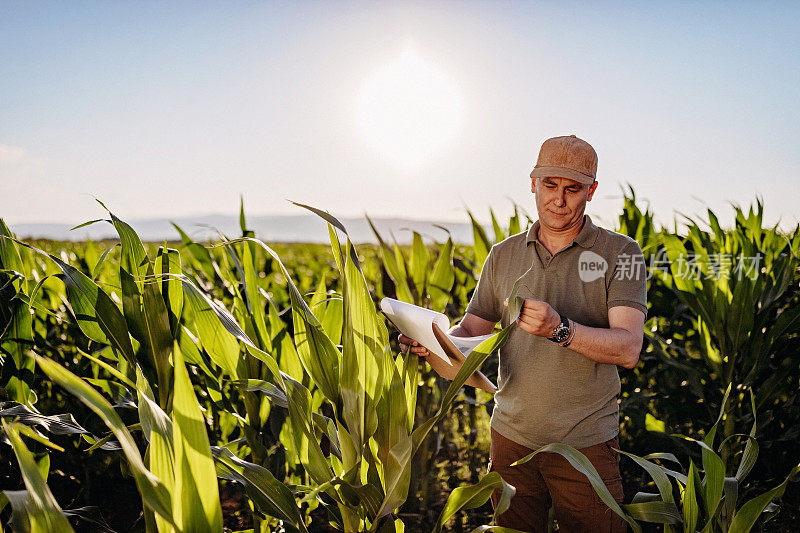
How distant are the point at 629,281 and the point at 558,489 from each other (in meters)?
0.60

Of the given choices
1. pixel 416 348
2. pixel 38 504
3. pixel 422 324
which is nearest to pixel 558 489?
pixel 416 348

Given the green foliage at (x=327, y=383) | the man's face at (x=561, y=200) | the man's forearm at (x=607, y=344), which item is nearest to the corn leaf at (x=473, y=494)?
the green foliage at (x=327, y=383)

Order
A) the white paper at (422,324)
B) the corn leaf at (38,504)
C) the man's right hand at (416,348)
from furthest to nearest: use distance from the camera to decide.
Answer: the man's right hand at (416,348) < the white paper at (422,324) < the corn leaf at (38,504)

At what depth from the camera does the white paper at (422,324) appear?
3.55 ft

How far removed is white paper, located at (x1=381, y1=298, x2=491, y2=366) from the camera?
1083mm

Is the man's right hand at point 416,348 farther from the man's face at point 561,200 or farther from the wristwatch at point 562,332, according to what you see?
the man's face at point 561,200

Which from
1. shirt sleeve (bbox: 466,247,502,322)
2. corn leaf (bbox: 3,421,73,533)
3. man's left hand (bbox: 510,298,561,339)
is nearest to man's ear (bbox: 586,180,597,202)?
shirt sleeve (bbox: 466,247,502,322)

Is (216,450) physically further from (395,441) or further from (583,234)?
(583,234)

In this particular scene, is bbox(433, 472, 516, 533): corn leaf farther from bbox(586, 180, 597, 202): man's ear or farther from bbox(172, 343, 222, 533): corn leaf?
bbox(586, 180, 597, 202): man's ear

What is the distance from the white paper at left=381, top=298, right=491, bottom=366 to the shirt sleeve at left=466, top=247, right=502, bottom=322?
58 cm

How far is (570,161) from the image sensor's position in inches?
59.2

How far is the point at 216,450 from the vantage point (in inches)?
40.0

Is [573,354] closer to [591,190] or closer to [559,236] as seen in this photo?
[559,236]

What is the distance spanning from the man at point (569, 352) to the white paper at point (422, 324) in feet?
1.45
